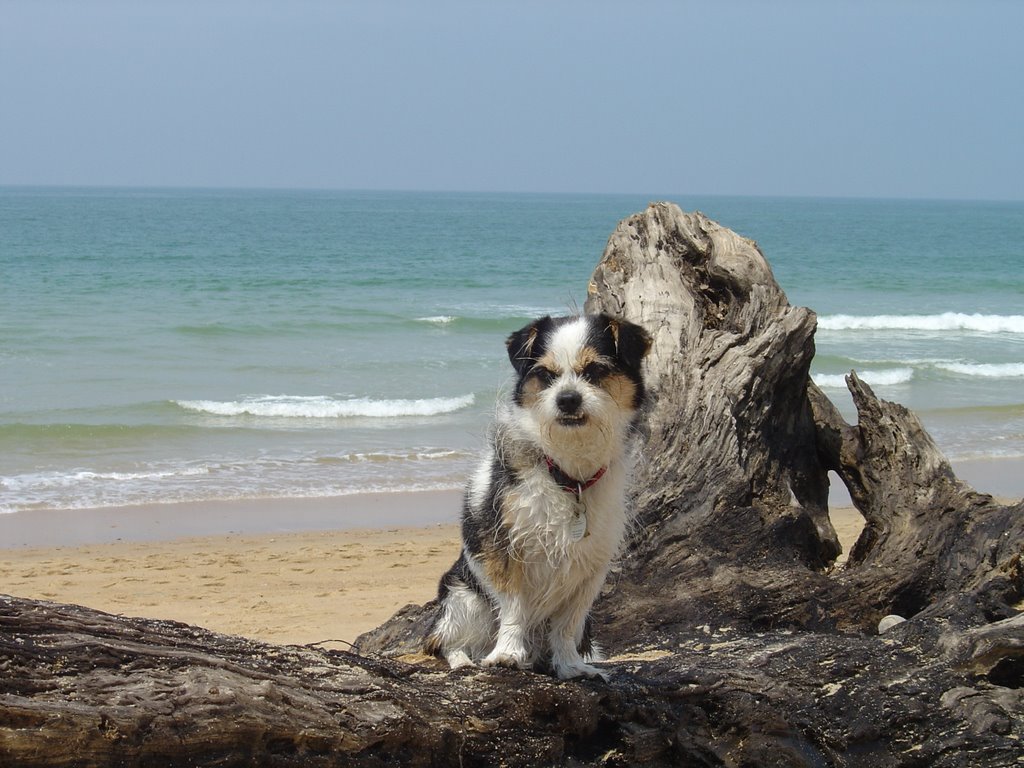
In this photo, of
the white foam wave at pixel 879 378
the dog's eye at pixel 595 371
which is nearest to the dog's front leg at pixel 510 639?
the dog's eye at pixel 595 371

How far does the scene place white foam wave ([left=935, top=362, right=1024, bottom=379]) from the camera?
2077 centimetres

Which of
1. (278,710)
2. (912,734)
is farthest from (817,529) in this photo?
(278,710)

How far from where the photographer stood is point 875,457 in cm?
661

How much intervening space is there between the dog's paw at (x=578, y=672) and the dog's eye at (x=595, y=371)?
1.12 m

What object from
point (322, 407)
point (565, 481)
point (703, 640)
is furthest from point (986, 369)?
point (565, 481)

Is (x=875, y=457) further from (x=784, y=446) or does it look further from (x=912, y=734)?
(x=912, y=734)

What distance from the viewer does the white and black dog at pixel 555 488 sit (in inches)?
163

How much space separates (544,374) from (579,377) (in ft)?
0.46

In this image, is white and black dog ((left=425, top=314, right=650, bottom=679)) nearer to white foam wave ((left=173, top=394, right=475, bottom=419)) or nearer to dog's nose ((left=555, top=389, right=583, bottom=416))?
dog's nose ((left=555, top=389, right=583, bottom=416))

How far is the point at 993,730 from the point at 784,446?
2.81 meters

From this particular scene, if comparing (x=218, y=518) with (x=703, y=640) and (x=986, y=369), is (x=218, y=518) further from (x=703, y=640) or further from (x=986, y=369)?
(x=986, y=369)

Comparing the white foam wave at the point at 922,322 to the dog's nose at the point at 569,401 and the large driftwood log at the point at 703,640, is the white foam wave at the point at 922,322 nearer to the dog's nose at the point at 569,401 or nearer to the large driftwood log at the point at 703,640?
the large driftwood log at the point at 703,640

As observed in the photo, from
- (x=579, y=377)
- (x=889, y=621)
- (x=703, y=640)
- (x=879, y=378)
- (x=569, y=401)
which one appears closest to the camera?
(x=569, y=401)

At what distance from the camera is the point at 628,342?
421 cm
